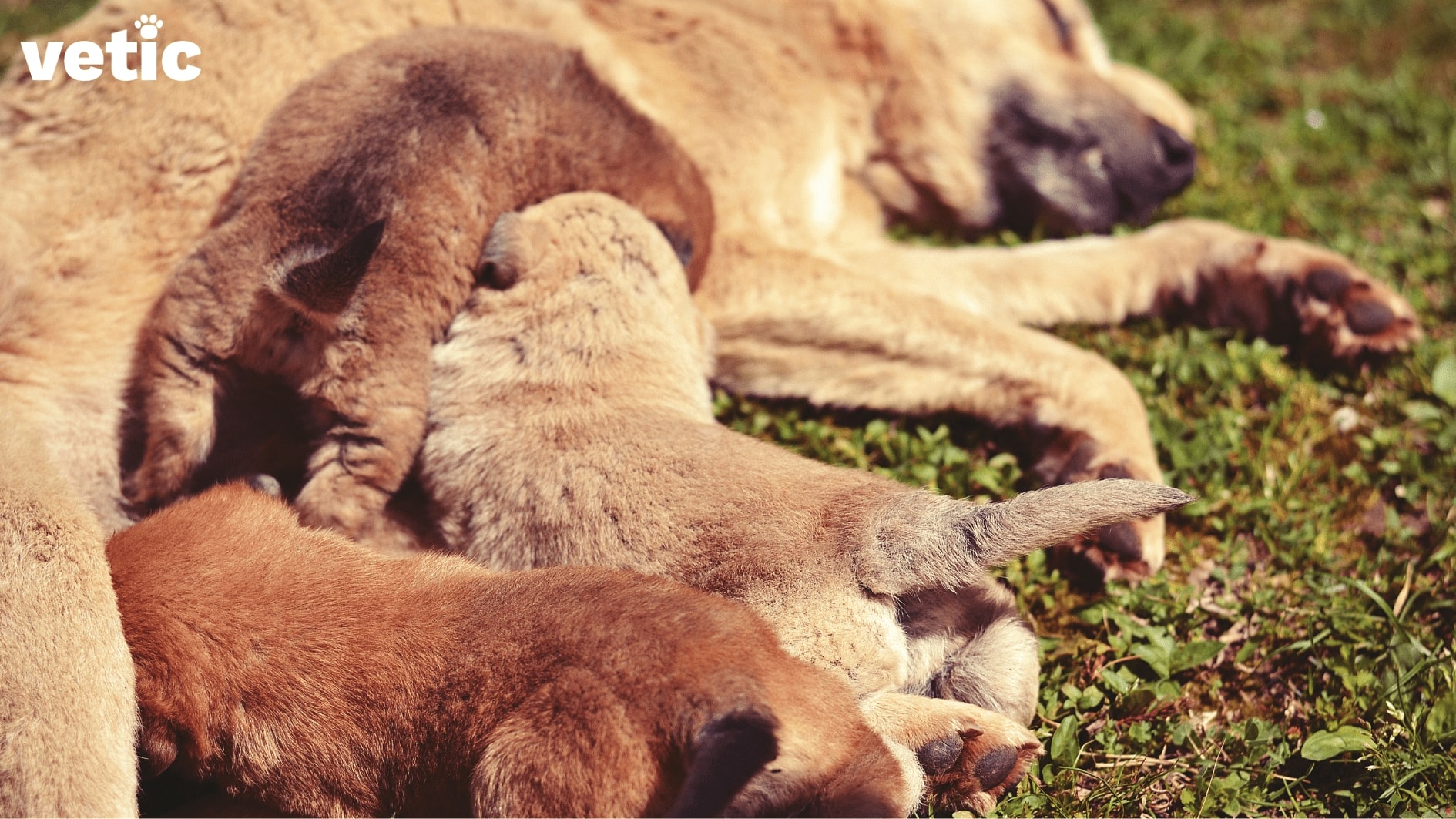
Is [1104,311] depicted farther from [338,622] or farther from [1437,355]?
[338,622]

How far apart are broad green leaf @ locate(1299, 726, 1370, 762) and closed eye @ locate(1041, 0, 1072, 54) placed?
125 inches

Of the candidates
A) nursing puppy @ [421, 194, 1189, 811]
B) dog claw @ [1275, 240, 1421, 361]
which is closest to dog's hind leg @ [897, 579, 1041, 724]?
nursing puppy @ [421, 194, 1189, 811]

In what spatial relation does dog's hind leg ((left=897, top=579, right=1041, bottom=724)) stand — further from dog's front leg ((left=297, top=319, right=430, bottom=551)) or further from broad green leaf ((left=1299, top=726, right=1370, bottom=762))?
dog's front leg ((left=297, top=319, right=430, bottom=551))

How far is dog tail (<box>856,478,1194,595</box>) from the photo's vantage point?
2.57 metres

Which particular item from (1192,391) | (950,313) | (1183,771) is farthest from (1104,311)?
(1183,771)

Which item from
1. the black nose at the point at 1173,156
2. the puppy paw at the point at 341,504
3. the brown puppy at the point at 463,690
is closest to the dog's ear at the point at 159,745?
the brown puppy at the point at 463,690

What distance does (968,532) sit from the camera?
8.64 ft

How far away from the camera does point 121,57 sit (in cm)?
374

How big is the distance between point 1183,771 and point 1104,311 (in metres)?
1.90

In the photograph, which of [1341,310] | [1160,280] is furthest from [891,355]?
[1341,310]

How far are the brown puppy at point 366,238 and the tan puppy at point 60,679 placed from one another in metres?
0.50

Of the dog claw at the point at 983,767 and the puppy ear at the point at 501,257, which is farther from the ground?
the puppy ear at the point at 501,257

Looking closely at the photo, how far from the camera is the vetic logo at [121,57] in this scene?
3.72 metres

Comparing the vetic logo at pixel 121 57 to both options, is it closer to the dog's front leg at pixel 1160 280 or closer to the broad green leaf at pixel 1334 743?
the dog's front leg at pixel 1160 280
